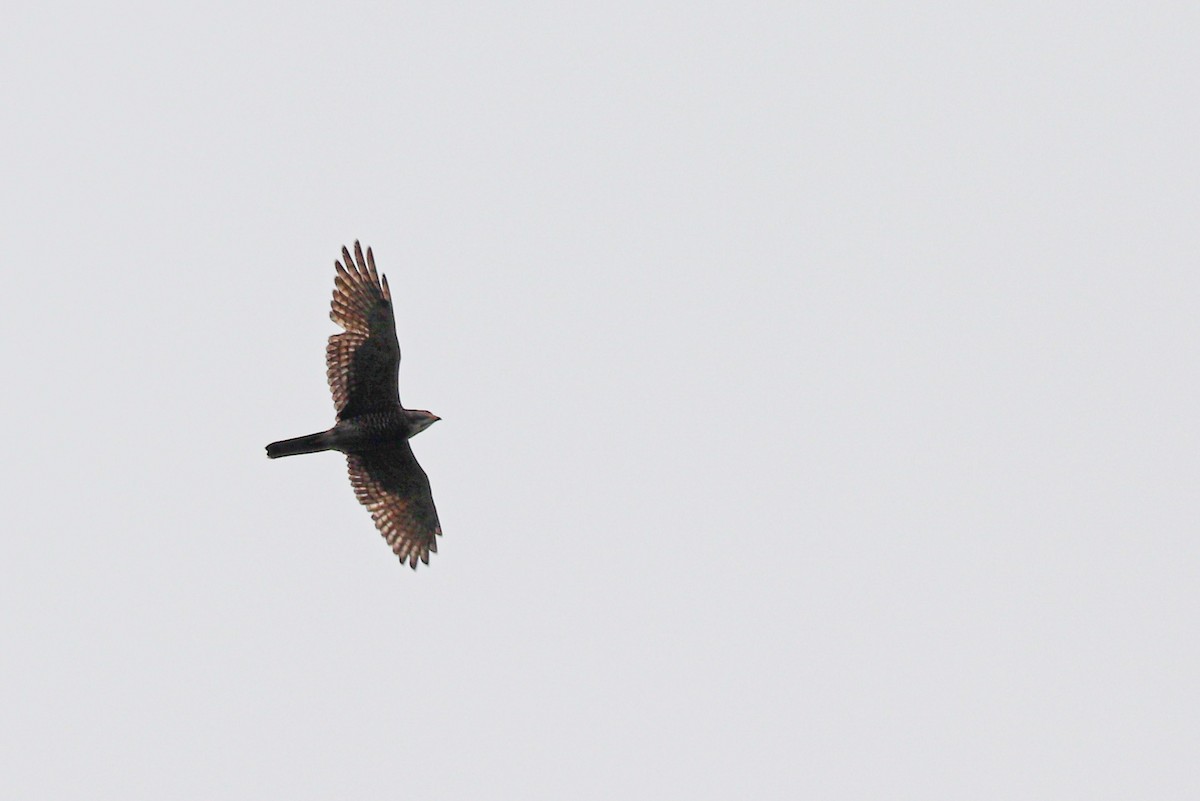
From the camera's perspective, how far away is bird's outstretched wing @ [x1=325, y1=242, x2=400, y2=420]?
25.2 m

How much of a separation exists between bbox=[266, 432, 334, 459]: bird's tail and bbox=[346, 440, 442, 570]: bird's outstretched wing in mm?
1156

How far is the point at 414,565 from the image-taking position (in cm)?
2667

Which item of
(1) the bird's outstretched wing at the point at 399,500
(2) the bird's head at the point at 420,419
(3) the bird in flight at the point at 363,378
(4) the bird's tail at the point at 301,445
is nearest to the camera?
(4) the bird's tail at the point at 301,445

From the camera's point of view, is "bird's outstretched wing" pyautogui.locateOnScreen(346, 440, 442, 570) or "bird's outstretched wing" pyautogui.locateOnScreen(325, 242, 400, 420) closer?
"bird's outstretched wing" pyautogui.locateOnScreen(325, 242, 400, 420)

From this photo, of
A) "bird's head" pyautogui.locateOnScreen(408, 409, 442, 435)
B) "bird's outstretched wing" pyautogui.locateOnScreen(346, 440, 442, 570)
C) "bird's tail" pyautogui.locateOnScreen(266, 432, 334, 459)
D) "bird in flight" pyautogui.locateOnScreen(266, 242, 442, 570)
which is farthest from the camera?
"bird's outstretched wing" pyautogui.locateOnScreen(346, 440, 442, 570)

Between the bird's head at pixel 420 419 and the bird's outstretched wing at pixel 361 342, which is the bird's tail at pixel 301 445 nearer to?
the bird's outstretched wing at pixel 361 342

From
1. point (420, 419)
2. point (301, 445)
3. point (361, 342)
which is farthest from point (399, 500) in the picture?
point (361, 342)

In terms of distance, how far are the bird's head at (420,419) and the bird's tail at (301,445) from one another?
4.40ft

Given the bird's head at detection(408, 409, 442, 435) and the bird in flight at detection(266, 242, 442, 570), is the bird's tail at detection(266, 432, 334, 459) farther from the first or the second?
the bird's head at detection(408, 409, 442, 435)

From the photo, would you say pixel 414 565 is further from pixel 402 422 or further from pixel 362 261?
pixel 362 261

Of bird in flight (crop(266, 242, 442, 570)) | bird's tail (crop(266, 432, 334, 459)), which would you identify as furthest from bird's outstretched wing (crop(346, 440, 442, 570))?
bird's tail (crop(266, 432, 334, 459))

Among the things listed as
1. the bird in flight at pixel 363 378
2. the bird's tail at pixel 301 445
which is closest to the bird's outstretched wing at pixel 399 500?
the bird in flight at pixel 363 378

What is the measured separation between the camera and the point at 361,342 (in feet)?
82.8

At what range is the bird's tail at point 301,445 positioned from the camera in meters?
24.7
